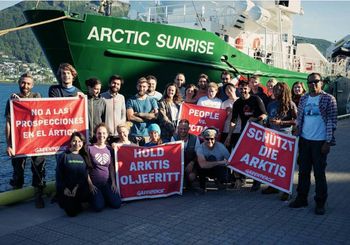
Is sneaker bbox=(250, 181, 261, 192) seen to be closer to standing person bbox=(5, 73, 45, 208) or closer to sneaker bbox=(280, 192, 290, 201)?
sneaker bbox=(280, 192, 290, 201)

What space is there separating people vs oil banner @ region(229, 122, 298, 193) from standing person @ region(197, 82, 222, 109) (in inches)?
45.6

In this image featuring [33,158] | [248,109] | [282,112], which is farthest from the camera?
[248,109]

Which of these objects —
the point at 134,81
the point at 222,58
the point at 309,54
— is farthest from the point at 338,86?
the point at 134,81

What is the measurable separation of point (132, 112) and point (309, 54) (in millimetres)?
18334

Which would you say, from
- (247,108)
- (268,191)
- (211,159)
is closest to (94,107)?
(211,159)

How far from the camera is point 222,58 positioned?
39.6ft

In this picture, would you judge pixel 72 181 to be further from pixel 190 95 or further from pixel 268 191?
pixel 190 95

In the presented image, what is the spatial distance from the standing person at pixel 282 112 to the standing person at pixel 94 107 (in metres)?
2.62

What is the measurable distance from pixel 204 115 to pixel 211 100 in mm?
316

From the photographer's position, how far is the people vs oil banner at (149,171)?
579cm

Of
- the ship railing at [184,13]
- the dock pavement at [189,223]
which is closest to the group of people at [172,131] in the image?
the dock pavement at [189,223]

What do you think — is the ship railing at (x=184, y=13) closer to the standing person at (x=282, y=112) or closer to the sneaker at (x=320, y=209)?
the standing person at (x=282, y=112)

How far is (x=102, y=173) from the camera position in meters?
5.47

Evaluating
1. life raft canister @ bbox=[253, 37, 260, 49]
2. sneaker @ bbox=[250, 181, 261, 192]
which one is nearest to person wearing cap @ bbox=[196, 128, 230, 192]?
sneaker @ bbox=[250, 181, 261, 192]
